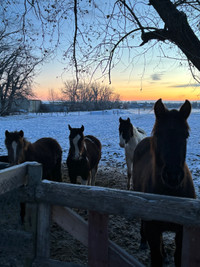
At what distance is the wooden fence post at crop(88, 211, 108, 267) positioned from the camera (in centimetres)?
168

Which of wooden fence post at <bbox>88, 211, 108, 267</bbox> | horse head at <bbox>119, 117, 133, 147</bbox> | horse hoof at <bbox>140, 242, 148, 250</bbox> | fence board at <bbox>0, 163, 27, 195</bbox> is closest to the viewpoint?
wooden fence post at <bbox>88, 211, 108, 267</bbox>

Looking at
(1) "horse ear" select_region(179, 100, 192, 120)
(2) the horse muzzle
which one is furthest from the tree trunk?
(2) the horse muzzle

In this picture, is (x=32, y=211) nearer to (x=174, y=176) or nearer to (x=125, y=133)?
(x=174, y=176)

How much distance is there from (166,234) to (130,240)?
71 centimetres

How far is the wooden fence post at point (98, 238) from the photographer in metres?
1.68

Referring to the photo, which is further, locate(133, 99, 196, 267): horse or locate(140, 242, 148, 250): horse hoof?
locate(140, 242, 148, 250): horse hoof

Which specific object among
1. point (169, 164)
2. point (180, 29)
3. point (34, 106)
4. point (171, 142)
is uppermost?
point (34, 106)

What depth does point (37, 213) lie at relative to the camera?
74.8 inches

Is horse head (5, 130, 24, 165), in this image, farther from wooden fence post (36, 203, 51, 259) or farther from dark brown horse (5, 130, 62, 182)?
wooden fence post (36, 203, 51, 259)

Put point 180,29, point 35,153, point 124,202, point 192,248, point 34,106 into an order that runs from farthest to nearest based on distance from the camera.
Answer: point 34,106 < point 35,153 < point 180,29 < point 124,202 < point 192,248

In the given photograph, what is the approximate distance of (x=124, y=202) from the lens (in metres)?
1.61

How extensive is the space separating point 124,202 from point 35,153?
3877 millimetres

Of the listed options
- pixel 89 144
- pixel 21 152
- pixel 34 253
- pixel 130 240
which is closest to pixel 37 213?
pixel 34 253

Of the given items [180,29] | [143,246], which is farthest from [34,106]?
[143,246]
